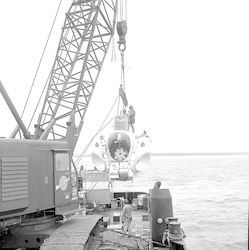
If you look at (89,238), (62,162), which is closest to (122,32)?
(62,162)

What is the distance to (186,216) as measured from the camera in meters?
27.0

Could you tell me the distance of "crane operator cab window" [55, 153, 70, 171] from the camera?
10055 millimetres

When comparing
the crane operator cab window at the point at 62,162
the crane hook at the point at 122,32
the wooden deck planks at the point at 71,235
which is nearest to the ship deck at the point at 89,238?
the wooden deck planks at the point at 71,235

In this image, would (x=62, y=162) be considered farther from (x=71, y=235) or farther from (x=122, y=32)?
(x=122, y=32)

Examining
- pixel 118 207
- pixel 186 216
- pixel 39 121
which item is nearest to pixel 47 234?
pixel 39 121

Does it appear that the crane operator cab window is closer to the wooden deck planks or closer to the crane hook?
the wooden deck planks

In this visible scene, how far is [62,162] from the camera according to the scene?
10.3 meters

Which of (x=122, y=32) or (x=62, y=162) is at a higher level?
(x=122, y=32)

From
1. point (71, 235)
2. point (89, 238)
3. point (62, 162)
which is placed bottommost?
point (89, 238)

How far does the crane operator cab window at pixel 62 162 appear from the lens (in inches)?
396

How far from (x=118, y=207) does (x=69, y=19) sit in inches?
396

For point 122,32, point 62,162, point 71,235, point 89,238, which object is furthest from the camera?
point 122,32

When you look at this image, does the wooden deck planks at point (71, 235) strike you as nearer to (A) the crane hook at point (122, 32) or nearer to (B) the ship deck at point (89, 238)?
(B) the ship deck at point (89, 238)

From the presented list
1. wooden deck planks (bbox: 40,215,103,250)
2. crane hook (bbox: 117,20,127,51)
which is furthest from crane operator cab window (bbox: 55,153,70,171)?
crane hook (bbox: 117,20,127,51)
